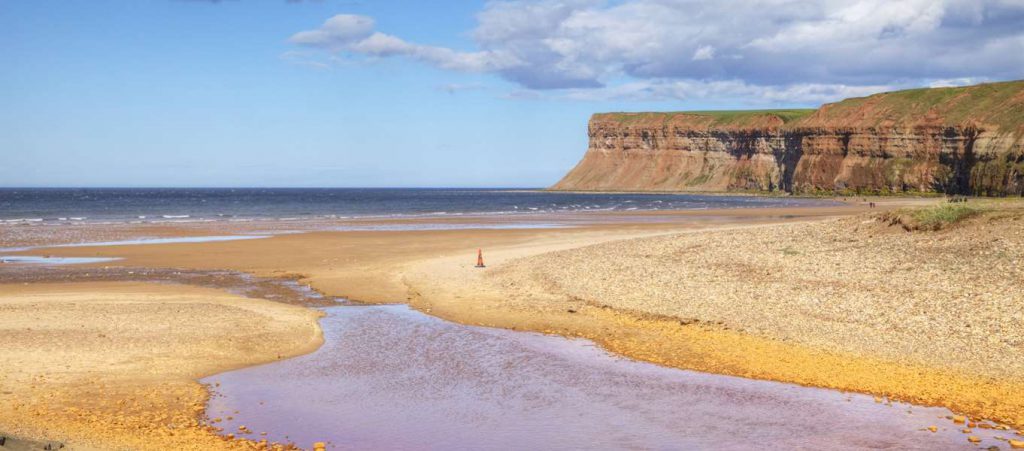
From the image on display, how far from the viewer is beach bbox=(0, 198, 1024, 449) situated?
37.2 feet

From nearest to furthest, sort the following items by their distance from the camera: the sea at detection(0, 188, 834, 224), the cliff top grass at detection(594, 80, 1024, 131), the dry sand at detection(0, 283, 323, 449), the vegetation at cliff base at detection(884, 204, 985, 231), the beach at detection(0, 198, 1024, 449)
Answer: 1. the dry sand at detection(0, 283, 323, 449)
2. the beach at detection(0, 198, 1024, 449)
3. the vegetation at cliff base at detection(884, 204, 985, 231)
4. the sea at detection(0, 188, 834, 224)
5. the cliff top grass at detection(594, 80, 1024, 131)

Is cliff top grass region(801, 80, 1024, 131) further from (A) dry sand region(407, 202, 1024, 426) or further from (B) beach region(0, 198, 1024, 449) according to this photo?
(B) beach region(0, 198, 1024, 449)

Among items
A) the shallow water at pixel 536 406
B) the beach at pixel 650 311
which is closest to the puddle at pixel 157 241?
the beach at pixel 650 311

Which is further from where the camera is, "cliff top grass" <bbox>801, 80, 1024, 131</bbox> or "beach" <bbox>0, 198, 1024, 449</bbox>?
"cliff top grass" <bbox>801, 80, 1024, 131</bbox>

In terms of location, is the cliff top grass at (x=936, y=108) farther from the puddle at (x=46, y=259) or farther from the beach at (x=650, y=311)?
the puddle at (x=46, y=259)

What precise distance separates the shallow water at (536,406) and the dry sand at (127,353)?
2.30 ft

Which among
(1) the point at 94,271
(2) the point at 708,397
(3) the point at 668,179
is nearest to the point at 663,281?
(2) the point at 708,397

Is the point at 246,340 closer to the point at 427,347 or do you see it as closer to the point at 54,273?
the point at 427,347

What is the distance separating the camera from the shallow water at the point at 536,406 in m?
9.66

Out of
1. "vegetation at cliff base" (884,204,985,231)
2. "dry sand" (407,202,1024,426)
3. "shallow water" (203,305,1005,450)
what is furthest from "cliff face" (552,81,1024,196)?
"shallow water" (203,305,1005,450)

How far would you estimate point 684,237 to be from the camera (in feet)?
96.5

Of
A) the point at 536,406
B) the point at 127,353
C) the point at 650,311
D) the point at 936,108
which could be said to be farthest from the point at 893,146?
the point at 127,353

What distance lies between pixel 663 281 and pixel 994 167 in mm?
95302

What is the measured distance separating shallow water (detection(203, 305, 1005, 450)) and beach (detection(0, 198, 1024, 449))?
0.74 meters
